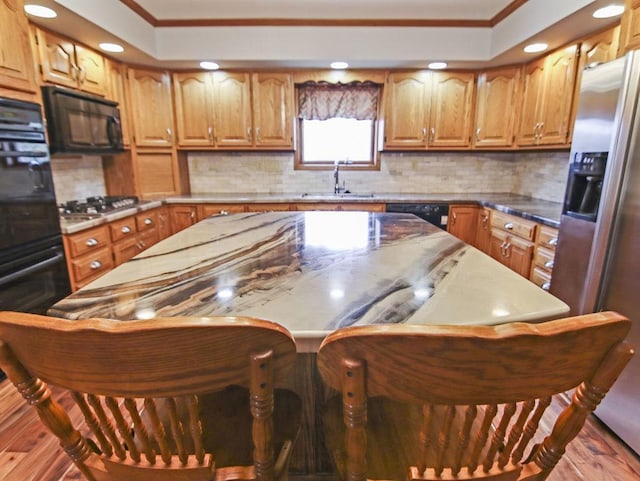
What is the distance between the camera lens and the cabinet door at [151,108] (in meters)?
3.57

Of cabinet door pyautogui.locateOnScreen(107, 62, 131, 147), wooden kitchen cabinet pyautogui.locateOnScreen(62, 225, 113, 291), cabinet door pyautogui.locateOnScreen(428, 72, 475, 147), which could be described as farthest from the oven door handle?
cabinet door pyautogui.locateOnScreen(428, 72, 475, 147)

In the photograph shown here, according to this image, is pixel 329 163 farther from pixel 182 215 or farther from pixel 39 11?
pixel 39 11

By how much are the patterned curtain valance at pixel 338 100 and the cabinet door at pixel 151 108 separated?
4.64 ft

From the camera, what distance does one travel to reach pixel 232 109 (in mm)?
3795

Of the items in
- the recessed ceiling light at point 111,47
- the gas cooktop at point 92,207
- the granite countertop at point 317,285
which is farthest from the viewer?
the recessed ceiling light at point 111,47

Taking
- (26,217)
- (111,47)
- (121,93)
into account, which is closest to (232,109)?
(121,93)

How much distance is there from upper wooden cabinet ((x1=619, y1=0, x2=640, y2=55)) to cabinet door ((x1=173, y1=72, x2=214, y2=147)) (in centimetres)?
336

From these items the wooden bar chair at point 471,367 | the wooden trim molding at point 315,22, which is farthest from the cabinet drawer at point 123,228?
the wooden bar chair at point 471,367

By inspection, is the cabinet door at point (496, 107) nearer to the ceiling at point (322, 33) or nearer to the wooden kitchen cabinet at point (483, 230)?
the ceiling at point (322, 33)

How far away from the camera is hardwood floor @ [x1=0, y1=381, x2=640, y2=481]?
4.80 ft

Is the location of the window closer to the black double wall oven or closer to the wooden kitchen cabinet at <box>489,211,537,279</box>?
the wooden kitchen cabinet at <box>489,211,537,279</box>

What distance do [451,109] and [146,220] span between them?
3.28m

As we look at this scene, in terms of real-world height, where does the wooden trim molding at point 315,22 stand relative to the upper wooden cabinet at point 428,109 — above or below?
above

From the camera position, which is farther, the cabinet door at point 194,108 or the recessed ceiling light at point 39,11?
the cabinet door at point 194,108
